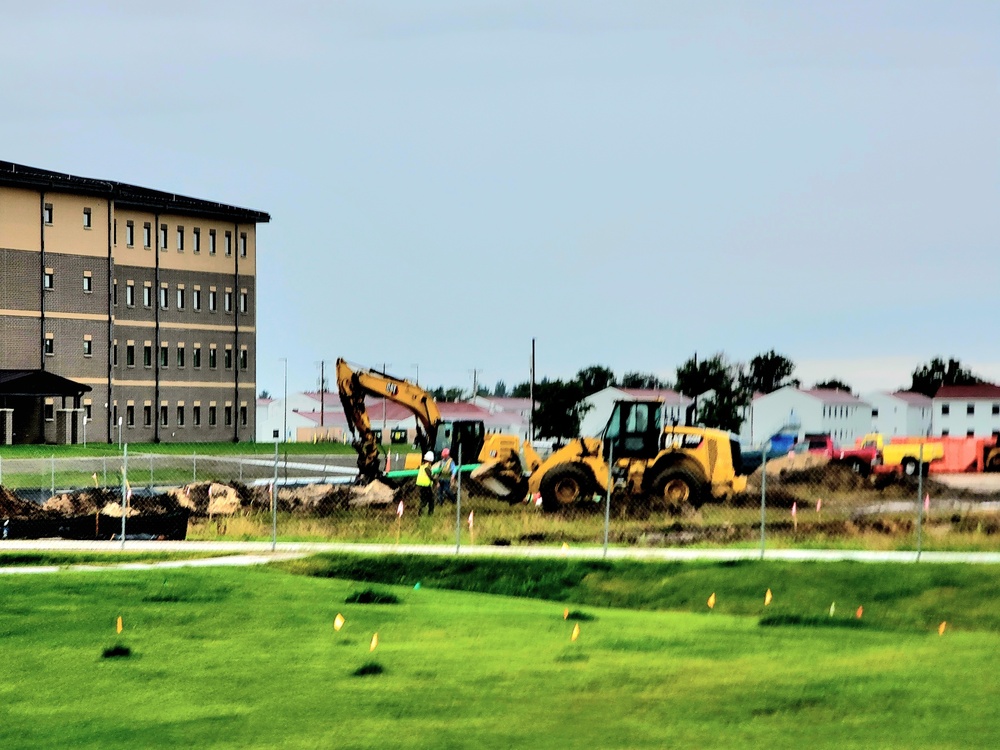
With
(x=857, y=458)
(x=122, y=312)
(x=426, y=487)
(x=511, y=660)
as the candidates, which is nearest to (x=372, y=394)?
(x=426, y=487)

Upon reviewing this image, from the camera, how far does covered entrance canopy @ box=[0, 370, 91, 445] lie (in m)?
81.1

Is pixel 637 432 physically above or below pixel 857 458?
above

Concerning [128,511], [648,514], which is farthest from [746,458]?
[128,511]

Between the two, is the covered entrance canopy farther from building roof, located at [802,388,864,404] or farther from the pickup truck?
building roof, located at [802,388,864,404]

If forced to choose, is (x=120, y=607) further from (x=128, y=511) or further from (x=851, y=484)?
(x=851, y=484)

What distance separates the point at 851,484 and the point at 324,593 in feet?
92.8

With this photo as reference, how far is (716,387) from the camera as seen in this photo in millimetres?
123688

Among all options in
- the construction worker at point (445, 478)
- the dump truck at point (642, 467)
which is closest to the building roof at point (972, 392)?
the dump truck at point (642, 467)

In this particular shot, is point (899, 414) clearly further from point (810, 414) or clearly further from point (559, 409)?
point (559, 409)

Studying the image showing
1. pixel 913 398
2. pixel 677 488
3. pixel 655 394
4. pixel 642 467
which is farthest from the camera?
pixel 655 394

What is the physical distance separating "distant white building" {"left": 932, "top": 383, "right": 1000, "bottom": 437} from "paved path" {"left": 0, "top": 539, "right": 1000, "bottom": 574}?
117 m

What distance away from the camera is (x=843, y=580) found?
953 inches

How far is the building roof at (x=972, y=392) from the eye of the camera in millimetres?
141750

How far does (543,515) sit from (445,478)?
174 inches
